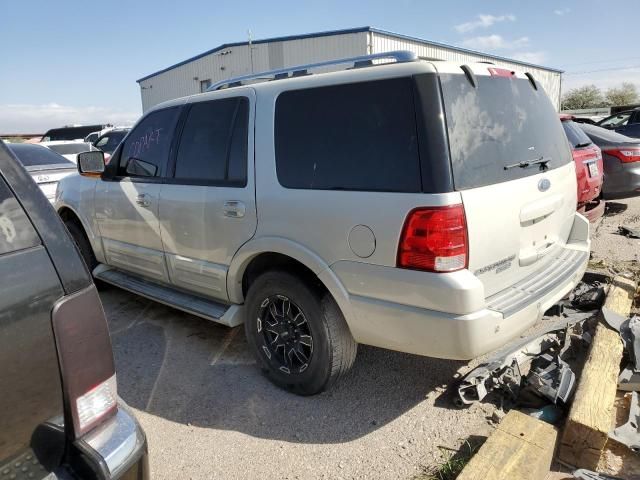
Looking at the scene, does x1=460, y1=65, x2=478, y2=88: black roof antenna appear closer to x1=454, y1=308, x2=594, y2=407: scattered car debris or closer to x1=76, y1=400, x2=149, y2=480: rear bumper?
x1=454, y1=308, x2=594, y2=407: scattered car debris

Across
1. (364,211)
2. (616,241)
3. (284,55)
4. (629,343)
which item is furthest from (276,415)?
(284,55)

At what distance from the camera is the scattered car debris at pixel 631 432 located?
2.57 m

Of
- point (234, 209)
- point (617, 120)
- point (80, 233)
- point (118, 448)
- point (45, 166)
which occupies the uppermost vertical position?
point (617, 120)

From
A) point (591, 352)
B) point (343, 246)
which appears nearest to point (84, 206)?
point (343, 246)

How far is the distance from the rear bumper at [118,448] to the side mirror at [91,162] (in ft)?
10.1

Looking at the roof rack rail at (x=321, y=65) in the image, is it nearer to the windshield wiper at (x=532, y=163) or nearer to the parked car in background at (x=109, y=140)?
the windshield wiper at (x=532, y=163)

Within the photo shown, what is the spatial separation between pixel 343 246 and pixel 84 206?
321 cm

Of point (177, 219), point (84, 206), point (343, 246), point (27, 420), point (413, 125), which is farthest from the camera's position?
point (84, 206)

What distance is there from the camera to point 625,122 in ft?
45.0

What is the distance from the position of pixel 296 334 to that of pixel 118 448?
1.66 m

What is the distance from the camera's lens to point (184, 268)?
12.3 feet

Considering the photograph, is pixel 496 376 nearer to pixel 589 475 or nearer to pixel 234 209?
pixel 589 475

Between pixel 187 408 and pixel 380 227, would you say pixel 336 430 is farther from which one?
pixel 380 227

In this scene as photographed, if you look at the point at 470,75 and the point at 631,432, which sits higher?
the point at 470,75
